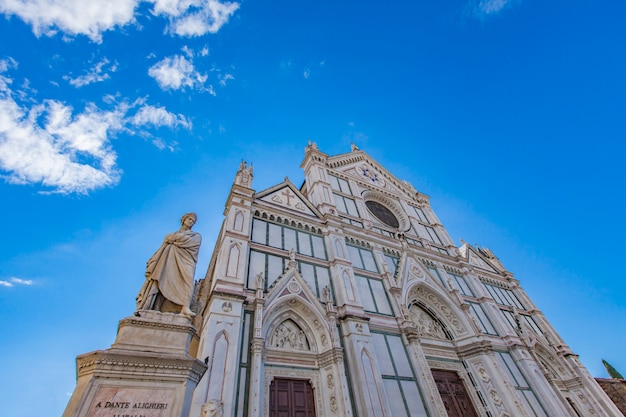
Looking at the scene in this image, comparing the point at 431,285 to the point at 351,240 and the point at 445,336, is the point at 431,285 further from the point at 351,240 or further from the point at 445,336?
the point at 351,240

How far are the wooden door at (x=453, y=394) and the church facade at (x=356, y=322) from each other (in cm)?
5

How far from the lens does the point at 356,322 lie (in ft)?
36.7

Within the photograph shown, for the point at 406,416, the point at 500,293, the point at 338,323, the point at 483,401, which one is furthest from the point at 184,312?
the point at 500,293

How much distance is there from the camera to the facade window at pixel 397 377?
395 inches

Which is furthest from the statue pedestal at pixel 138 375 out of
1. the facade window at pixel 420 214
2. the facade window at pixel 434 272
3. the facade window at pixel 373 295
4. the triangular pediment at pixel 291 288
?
the facade window at pixel 420 214

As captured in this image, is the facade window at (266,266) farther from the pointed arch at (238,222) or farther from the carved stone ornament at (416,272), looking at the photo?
the carved stone ornament at (416,272)

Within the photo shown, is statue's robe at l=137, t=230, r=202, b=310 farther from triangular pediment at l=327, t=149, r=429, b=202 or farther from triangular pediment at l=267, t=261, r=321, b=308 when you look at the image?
triangular pediment at l=327, t=149, r=429, b=202

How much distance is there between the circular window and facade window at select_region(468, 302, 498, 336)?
20.1 feet

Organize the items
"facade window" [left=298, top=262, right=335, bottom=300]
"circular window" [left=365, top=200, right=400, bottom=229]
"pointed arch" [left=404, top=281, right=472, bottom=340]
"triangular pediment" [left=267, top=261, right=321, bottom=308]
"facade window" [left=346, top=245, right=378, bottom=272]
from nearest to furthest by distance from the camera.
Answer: "triangular pediment" [left=267, top=261, right=321, bottom=308], "facade window" [left=298, top=262, right=335, bottom=300], "facade window" [left=346, top=245, right=378, bottom=272], "pointed arch" [left=404, top=281, right=472, bottom=340], "circular window" [left=365, top=200, right=400, bottom=229]

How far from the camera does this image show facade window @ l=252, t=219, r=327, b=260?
41.9 feet

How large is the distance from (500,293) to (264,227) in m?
16.4

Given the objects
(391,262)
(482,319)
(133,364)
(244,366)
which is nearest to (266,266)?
(244,366)

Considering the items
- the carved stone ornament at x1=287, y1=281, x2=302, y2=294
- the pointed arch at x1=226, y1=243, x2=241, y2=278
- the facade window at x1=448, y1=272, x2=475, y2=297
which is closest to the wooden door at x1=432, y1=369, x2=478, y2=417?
the facade window at x1=448, y1=272, x2=475, y2=297

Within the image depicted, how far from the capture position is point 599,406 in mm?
15547
